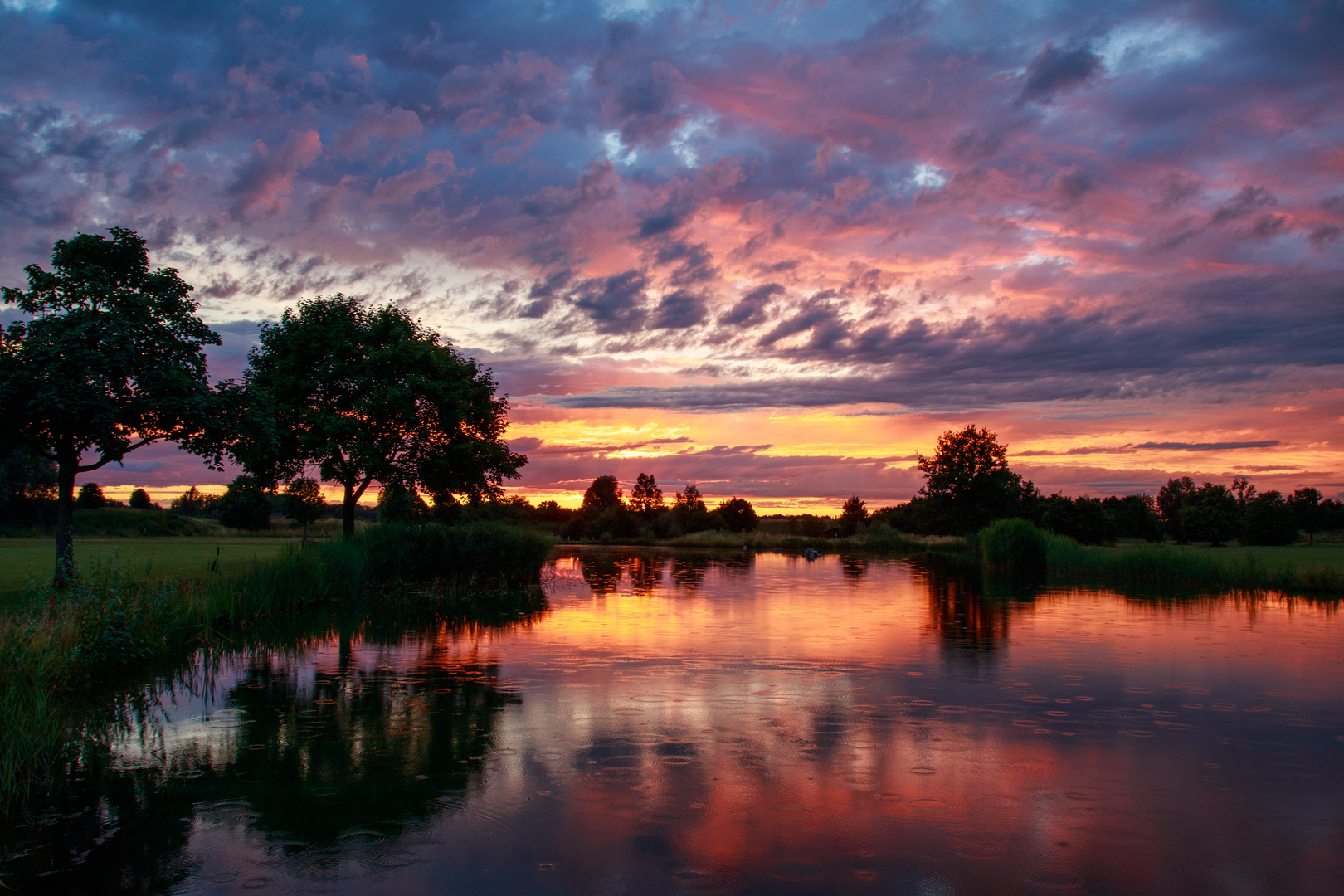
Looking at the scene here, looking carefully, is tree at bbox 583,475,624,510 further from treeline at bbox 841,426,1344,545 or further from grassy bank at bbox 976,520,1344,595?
grassy bank at bbox 976,520,1344,595

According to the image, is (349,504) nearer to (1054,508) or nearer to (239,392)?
(239,392)

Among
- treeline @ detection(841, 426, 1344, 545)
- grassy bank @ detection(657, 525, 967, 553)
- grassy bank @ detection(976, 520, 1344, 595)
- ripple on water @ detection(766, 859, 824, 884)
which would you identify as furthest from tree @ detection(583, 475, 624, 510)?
ripple on water @ detection(766, 859, 824, 884)

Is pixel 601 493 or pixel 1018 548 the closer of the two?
pixel 1018 548

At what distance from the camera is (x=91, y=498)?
8069cm

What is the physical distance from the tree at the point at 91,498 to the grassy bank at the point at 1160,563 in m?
86.0

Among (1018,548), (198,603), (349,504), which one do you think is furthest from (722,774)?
(1018,548)

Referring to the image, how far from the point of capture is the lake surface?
5.92 m

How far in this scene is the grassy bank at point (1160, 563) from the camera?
3091cm

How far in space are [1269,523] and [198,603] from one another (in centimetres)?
7535

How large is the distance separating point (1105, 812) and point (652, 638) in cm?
1147

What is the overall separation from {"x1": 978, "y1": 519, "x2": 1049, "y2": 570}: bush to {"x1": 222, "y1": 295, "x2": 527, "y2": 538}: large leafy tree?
3006 centimetres

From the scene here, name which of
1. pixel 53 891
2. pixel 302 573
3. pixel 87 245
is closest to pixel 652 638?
pixel 302 573

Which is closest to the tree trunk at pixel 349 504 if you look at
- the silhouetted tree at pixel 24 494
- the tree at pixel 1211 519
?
the silhouetted tree at pixel 24 494

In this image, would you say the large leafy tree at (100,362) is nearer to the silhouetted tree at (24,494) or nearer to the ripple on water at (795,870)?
the ripple on water at (795,870)
